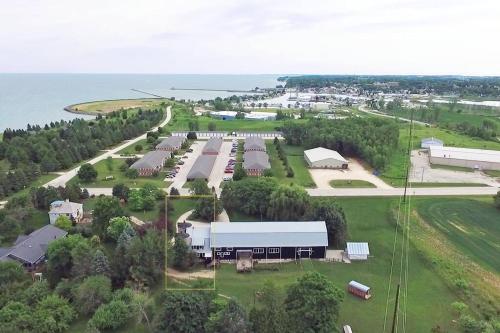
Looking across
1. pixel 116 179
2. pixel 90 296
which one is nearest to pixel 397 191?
pixel 116 179

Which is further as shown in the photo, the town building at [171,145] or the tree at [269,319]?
the town building at [171,145]

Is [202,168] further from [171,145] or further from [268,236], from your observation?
[268,236]

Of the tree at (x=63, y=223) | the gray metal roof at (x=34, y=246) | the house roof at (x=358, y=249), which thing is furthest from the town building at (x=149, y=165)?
the house roof at (x=358, y=249)

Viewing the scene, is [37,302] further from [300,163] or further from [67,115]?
[67,115]

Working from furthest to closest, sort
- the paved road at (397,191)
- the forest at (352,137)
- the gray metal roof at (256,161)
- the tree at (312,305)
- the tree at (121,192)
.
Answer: the forest at (352,137), the gray metal roof at (256,161), the paved road at (397,191), the tree at (121,192), the tree at (312,305)

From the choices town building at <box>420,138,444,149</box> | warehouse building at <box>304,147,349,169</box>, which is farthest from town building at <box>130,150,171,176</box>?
town building at <box>420,138,444,149</box>

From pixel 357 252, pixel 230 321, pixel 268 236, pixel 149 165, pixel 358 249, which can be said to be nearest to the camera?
pixel 230 321

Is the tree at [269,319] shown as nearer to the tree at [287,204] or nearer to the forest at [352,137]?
the tree at [287,204]

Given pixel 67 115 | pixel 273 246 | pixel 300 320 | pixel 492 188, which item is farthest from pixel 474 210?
pixel 67 115
